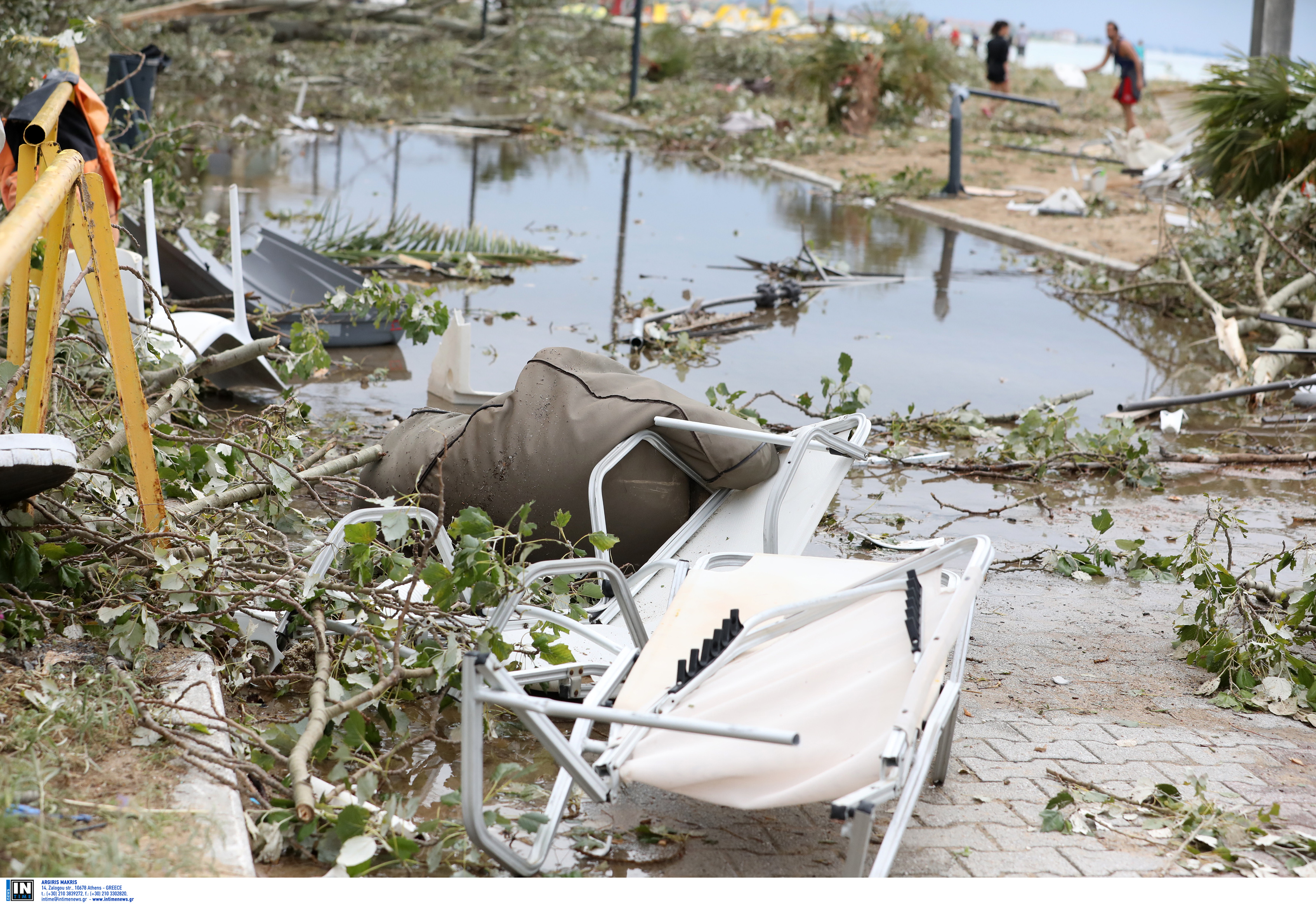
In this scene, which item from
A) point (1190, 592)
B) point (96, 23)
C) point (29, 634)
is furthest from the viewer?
point (96, 23)

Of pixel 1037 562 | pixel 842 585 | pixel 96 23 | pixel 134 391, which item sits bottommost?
pixel 1037 562

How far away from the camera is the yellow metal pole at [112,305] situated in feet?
8.42

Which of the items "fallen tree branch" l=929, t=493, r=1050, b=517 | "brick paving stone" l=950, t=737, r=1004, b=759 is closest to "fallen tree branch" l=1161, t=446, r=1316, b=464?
"fallen tree branch" l=929, t=493, r=1050, b=517

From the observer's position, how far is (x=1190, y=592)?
4.08 meters

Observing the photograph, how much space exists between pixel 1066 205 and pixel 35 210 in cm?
1238

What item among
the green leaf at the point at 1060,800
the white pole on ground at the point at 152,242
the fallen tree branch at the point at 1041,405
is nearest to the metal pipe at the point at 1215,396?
the fallen tree branch at the point at 1041,405

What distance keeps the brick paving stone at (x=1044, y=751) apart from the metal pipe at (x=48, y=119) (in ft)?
9.08

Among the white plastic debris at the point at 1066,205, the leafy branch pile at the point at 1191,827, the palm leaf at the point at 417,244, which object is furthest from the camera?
the white plastic debris at the point at 1066,205

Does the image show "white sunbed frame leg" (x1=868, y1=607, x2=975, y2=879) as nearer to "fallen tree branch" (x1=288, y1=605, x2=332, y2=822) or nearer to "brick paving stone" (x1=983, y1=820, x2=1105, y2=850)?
"brick paving stone" (x1=983, y1=820, x2=1105, y2=850)

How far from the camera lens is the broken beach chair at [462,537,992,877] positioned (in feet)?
6.59

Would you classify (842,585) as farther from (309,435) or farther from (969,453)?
(969,453)

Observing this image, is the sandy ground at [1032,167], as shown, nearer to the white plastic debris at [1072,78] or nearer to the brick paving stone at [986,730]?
the white plastic debris at [1072,78]

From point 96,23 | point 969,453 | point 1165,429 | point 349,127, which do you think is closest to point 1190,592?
point 969,453
